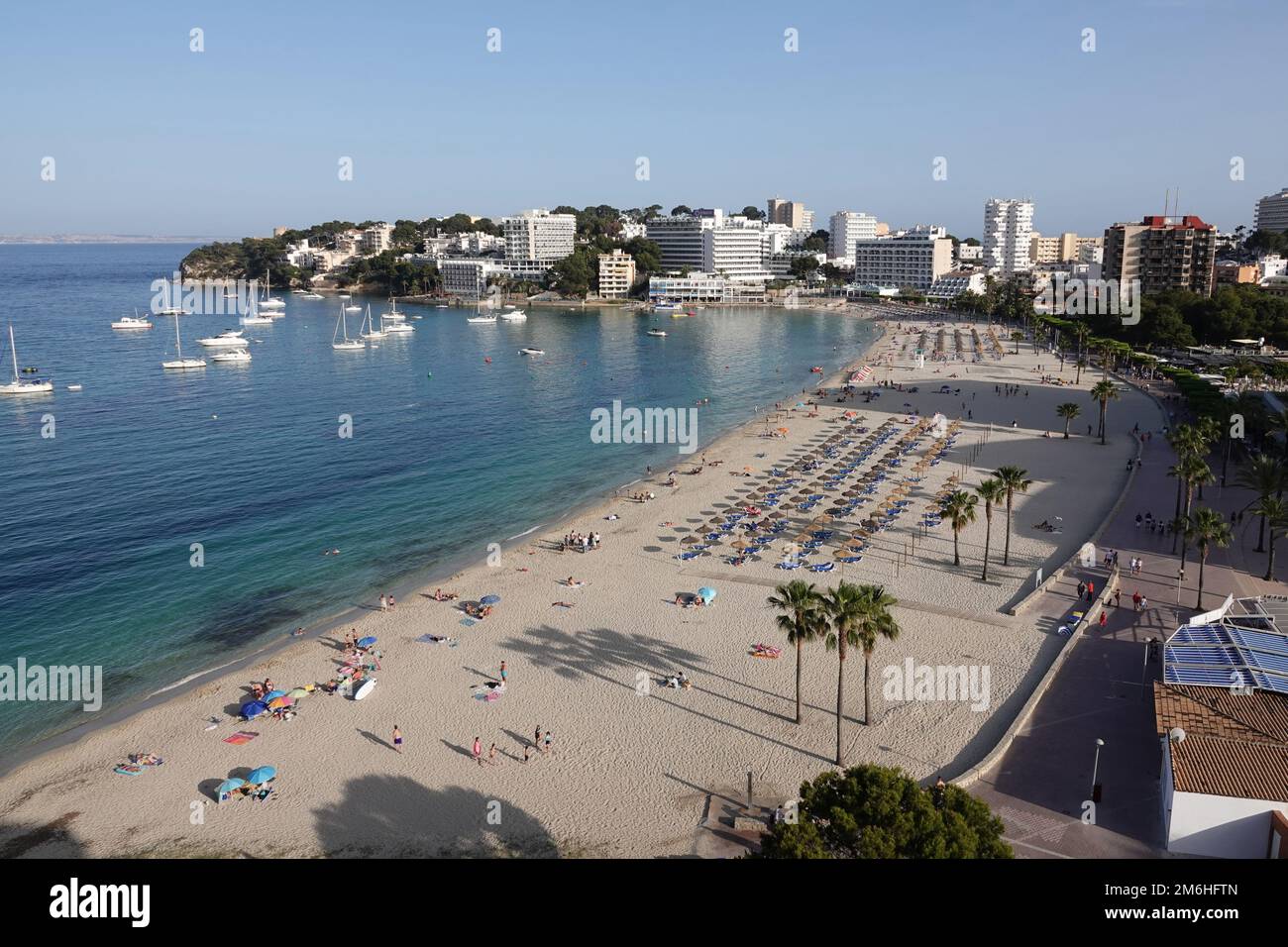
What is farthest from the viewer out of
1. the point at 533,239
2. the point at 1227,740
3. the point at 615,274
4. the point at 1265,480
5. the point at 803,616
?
the point at 533,239

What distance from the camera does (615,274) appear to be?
183m

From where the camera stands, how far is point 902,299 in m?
182

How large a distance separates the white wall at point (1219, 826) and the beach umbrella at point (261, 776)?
68.3 ft

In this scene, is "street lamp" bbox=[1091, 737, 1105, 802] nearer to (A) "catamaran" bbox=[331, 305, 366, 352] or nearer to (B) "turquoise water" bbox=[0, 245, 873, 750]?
(B) "turquoise water" bbox=[0, 245, 873, 750]

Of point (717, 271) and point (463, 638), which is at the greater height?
point (717, 271)

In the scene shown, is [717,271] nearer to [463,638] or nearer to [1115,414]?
[1115,414]

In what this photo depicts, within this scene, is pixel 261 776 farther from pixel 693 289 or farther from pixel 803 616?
pixel 693 289

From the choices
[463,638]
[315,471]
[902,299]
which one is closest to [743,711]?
[463,638]

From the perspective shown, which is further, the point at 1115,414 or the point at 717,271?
the point at 717,271

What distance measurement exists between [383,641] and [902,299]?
554 feet

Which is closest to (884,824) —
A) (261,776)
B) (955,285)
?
(261,776)

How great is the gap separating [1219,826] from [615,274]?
173122 mm
